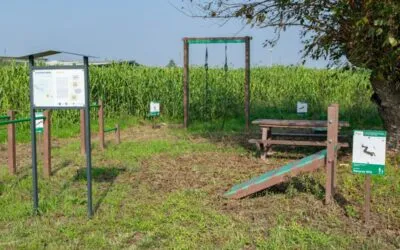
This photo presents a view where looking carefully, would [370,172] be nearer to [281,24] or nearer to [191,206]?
[191,206]

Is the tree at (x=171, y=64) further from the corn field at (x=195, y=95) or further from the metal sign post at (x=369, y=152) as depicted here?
the metal sign post at (x=369, y=152)

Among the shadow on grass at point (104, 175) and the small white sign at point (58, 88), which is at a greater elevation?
the small white sign at point (58, 88)

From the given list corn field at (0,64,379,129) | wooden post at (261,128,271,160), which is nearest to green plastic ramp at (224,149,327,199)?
wooden post at (261,128,271,160)

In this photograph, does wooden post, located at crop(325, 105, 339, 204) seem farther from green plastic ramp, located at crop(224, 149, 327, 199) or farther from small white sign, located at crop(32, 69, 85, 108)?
small white sign, located at crop(32, 69, 85, 108)

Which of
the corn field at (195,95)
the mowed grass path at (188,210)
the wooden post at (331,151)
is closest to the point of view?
the mowed grass path at (188,210)

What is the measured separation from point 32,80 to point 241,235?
8.46ft

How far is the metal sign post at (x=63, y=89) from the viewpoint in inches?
193

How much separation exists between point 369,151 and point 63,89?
2985mm

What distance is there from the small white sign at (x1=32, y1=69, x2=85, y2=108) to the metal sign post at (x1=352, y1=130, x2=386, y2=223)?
8.69 ft

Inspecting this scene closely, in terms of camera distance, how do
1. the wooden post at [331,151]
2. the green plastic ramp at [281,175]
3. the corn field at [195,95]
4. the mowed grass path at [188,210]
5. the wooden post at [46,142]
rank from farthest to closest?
the corn field at [195,95] < the wooden post at [46,142] < the green plastic ramp at [281,175] < the wooden post at [331,151] < the mowed grass path at [188,210]

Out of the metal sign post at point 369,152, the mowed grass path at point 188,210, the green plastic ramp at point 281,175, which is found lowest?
the mowed grass path at point 188,210

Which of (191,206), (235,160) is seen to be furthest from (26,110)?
(191,206)

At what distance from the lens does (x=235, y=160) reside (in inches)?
324

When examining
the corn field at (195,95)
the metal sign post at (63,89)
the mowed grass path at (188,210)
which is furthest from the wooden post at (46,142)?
the corn field at (195,95)
